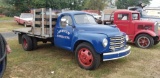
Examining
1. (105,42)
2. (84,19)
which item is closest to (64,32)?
(84,19)

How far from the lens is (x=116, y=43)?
19.8 feet

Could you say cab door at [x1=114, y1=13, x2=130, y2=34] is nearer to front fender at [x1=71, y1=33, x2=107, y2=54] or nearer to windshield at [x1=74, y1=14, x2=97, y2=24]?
windshield at [x1=74, y1=14, x2=97, y2=24]

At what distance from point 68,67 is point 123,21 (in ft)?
16.9

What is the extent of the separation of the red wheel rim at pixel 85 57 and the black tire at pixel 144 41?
465 cm

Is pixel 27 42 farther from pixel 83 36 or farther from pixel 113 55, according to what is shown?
pixel 113 55

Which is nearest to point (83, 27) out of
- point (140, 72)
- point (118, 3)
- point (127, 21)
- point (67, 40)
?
point (67, 40)

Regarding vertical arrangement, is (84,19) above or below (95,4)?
below

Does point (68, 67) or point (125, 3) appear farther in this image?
point (125, 3)

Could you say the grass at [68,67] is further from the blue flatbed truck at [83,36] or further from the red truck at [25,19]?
the red truck at [25,19]

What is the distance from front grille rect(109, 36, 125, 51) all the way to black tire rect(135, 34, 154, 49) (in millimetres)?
3664

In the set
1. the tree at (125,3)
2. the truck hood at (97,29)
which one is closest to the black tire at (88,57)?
the truck hood at (97,29)

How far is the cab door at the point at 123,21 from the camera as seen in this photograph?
10.1 metres

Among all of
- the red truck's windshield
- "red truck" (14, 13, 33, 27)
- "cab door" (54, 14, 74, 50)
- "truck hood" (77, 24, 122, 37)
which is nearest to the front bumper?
"truck hood" (77, 24, 122, 37)

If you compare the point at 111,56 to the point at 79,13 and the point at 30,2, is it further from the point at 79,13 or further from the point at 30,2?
the point at 30,2
